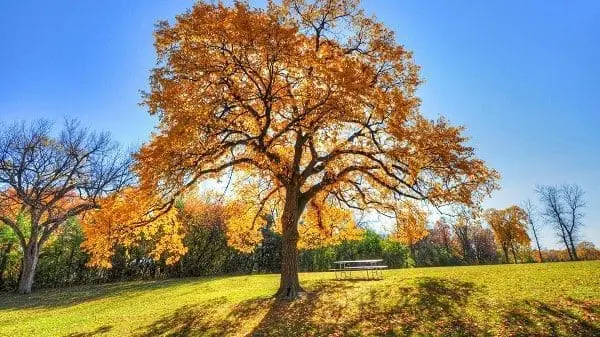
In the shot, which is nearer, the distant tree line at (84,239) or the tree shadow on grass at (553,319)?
the tree shadow on grass at (553,319)

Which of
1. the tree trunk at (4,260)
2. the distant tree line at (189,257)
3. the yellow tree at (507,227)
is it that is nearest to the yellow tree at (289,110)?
the distant tree line at (189,257)

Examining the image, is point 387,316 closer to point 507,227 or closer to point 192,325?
point 192,325

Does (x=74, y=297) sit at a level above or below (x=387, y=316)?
below

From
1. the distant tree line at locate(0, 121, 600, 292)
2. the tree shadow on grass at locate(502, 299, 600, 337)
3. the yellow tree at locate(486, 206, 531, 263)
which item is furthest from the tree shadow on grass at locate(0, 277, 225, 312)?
the yellow tree at locate(486, 206, 531, 263)

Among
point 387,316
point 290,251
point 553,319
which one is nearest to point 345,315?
point 387,316

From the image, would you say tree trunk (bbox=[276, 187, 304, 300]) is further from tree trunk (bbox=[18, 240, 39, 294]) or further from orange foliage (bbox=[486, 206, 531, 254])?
orange foliage (bbox=[486, 206, 531, 254])

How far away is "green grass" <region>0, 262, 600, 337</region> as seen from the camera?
28.6ft

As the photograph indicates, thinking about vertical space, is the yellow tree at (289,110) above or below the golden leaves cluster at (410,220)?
above

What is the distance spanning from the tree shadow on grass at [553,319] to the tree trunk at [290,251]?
23.4ft

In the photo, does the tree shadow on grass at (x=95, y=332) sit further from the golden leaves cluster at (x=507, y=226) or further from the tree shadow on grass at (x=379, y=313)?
the golden leaves cluster at (x=507, y=226)

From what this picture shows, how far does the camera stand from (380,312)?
34.4ft

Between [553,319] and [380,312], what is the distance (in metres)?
4.34

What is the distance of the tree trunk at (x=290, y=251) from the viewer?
524 inches

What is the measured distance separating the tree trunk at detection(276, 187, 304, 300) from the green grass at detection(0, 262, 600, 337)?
2.11ft
